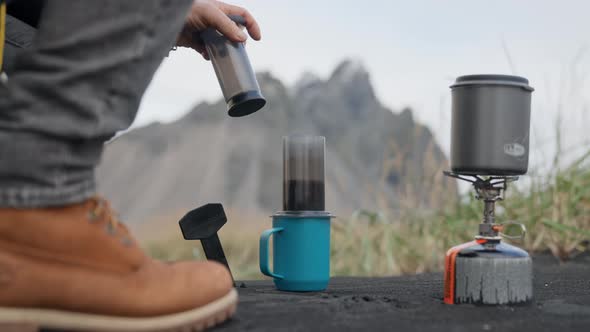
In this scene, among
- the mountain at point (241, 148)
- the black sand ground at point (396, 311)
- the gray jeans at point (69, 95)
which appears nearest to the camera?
the gray jeans at point (69, 95)

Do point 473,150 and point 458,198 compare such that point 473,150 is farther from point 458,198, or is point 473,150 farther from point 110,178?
point 110,178

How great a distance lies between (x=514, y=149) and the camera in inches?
54.6

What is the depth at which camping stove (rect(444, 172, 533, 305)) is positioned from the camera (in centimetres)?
137

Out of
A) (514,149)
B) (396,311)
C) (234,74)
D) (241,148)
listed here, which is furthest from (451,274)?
(241,148)

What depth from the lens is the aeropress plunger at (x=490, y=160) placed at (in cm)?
138

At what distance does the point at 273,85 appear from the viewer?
128 ft

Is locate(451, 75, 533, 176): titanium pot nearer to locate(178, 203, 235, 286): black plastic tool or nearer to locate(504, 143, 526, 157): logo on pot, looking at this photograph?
locate(504, 143, 526, 157): logo on pot

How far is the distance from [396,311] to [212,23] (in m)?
0.87

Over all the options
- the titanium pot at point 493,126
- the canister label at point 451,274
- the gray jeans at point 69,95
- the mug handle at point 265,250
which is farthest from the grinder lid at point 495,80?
the gray jeans at point 69,95

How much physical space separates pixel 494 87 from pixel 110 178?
3488cm

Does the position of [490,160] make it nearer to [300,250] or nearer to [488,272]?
[488,272]

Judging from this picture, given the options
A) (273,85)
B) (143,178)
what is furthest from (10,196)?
(273,85)

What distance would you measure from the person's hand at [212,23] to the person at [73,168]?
586 mm

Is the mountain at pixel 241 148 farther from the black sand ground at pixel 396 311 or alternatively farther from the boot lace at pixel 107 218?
the boot lace at pixel 107 218
